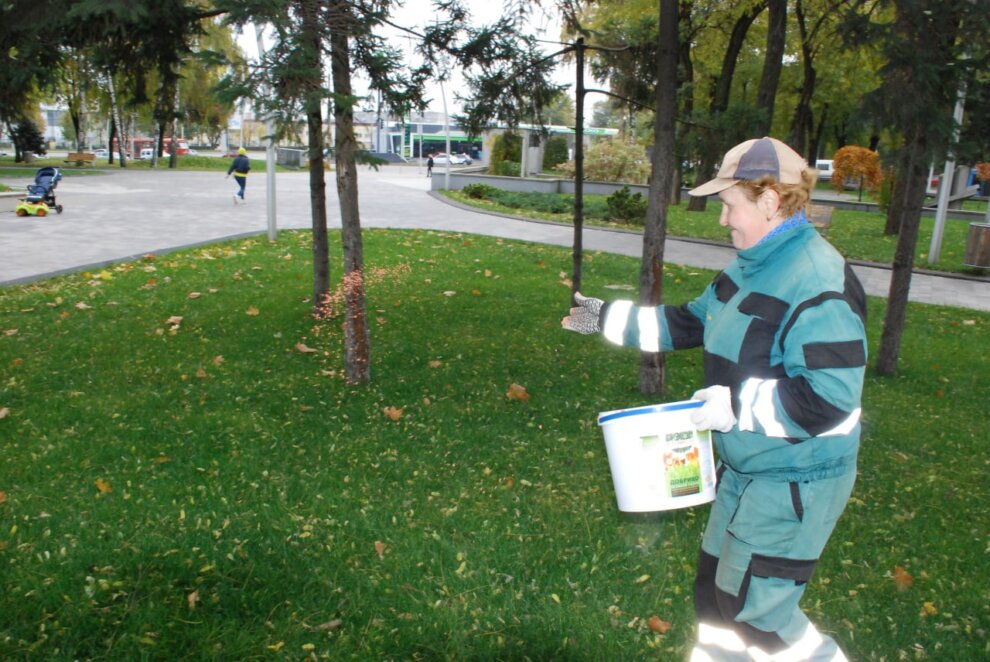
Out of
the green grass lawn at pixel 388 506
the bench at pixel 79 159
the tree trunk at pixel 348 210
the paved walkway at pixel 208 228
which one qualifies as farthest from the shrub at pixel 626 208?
the bench at pixel 79 159

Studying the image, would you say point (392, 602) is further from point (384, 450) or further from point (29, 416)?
point (29, 416)

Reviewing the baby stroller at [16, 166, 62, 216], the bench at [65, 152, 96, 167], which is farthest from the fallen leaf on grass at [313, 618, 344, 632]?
the bench at [65, 152, 96, 167]

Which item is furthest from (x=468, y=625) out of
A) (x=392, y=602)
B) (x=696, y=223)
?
(x=696, y=223)

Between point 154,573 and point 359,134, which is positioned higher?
point 359,134

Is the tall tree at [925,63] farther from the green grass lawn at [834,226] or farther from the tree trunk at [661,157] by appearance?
the green grass lawn at [834,226]

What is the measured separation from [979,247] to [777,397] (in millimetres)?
15276

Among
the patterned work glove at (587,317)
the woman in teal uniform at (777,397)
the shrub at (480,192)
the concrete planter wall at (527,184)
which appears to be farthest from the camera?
the concrete planter wall at (527,184)

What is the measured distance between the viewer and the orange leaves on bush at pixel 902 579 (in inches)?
158

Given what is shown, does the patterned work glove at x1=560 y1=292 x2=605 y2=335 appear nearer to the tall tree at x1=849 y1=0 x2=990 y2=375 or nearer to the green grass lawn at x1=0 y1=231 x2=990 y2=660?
the green grass lawn at x1=0 y1=231 x2=990 y2=660

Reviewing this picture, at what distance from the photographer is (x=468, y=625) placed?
364 cm

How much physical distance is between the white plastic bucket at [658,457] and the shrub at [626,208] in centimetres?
1911

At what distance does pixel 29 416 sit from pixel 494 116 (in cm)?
476

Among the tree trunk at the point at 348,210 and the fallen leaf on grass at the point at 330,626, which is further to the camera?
the tree trunk at the point at 348,210

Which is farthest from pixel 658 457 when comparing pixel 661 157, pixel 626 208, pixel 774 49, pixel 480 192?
pixel 480 192
